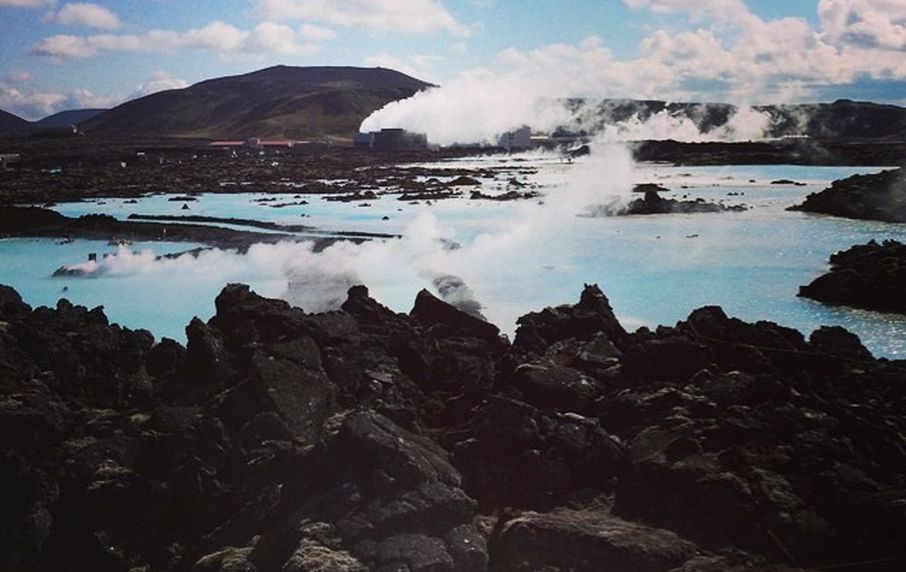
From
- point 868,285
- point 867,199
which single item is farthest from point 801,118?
point 868,285

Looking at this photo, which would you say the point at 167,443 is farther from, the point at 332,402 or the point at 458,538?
the point at 458,538

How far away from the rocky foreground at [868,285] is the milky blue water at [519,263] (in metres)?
0.62

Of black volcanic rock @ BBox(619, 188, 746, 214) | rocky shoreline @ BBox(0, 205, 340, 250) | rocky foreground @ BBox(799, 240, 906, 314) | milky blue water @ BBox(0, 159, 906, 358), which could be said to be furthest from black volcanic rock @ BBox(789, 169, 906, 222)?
rocky shoreline @ BBox(0, 205, 340, 250)

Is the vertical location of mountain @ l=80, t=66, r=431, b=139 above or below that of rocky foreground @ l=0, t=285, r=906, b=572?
above

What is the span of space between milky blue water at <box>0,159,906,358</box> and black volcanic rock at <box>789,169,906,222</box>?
1412 mm

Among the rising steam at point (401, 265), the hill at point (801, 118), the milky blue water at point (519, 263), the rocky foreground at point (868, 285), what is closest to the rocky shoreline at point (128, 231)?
the milky blue water at point (519, 263)

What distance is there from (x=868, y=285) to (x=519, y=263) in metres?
9.49

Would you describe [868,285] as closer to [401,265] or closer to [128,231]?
[401,265]

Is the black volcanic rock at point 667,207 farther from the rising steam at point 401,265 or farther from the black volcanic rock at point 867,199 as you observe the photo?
the rising steam at point 401,265

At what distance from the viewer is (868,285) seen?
19359 millimetres

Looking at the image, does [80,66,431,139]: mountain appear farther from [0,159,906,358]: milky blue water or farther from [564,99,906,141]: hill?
[0,159,906,358]: milky blue water

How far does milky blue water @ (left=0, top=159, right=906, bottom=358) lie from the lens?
60.7 ft

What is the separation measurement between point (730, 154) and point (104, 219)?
2318 inches

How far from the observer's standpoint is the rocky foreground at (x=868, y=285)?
1880 centimetres
